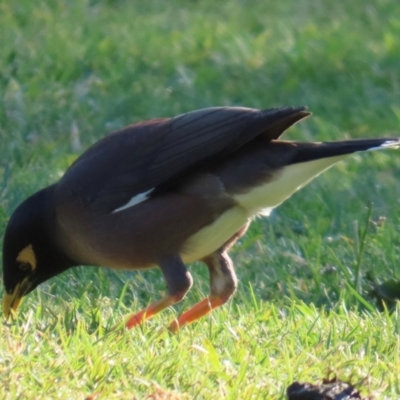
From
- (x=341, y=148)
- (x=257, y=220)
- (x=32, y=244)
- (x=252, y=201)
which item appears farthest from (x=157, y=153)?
(x=257, y=220)

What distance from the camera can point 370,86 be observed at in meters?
9.75

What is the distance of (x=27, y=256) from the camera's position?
211 inches

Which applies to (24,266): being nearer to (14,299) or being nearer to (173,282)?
(14,299)

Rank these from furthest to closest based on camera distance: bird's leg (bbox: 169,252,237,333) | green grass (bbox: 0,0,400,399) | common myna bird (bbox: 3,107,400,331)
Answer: bird's leg (bbox: 169,252,237,333), common myna bird (bbox: 3,107,400,331), green grass (bbox: 0,0,400,399)

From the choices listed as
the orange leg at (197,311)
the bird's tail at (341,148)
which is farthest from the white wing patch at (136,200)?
the bird's tail at (341,148)

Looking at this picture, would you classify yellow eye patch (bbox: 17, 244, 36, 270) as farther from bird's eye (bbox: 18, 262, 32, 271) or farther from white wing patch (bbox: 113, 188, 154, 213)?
white wing patch (bbox: 113, 188, 154, 213)

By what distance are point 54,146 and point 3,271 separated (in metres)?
2.62

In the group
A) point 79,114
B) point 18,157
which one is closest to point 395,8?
point 79,114

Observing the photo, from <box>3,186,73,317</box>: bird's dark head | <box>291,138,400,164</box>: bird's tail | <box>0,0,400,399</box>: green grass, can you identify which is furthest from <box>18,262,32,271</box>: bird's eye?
<box>291,138,400,164</box>: bird's tail

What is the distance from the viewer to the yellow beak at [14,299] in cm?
502

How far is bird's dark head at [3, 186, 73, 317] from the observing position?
5.33 meters

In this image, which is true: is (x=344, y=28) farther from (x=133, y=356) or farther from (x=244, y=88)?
(x=133, y=356)

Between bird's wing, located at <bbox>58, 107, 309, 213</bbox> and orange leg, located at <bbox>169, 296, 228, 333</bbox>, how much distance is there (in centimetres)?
60

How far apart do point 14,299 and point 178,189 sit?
947mm
